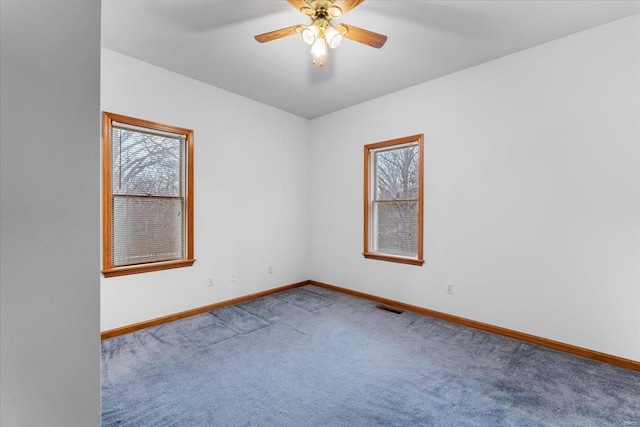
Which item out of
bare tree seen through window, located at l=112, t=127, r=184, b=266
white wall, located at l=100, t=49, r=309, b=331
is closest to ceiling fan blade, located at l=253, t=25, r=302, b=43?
white wall, located at l=100, t=49, r=309, b=331

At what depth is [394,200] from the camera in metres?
3.83

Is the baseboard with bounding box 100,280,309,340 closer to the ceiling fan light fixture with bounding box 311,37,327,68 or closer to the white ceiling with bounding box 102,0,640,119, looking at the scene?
the white ceiling with bounding box 102,0,640,119

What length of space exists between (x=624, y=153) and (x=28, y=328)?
357 centimetres

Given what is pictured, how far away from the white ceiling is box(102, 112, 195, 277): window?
29.9 inches

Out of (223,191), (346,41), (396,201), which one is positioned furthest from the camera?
(396,201)

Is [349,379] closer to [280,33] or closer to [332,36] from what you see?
[332,36]

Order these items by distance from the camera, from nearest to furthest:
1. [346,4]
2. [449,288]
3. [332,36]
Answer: [346,4]
[332,36]
[449,288]

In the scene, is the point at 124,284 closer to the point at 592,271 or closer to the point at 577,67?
the point at 592,271

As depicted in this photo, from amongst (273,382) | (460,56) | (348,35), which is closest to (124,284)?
(273,382)

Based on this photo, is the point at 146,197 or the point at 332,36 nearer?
the point at 332,36

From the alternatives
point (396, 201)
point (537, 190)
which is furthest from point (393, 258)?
point (537, 190)

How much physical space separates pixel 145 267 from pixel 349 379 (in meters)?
2.30

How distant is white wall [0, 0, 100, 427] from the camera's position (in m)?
0.61

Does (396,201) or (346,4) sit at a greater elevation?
(346,4)
